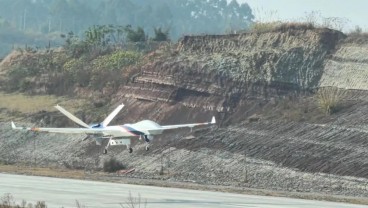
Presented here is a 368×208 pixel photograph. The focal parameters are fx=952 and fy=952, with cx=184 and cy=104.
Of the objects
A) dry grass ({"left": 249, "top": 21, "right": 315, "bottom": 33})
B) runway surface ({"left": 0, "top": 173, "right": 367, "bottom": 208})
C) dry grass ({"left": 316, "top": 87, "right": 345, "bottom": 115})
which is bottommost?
runway surface ({"left": 0, "top": 173, "right": 367, "bottom": 208})

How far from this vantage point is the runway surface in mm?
39719

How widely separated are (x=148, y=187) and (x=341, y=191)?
1084cm

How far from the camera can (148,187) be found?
176 feet

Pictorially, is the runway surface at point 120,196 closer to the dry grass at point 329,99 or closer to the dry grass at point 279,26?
the dry grass at point 329,99

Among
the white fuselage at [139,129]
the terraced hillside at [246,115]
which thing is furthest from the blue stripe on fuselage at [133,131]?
the terraced hillside at [246,115]

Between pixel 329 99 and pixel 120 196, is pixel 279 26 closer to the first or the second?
pixel 329 99

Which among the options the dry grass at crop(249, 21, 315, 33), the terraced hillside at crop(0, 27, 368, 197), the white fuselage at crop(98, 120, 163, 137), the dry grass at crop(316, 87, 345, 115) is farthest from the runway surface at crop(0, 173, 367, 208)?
the dry grass at crop(249, 21, 315, 33)

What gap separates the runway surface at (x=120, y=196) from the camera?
39.7m

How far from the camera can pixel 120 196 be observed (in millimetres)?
43844

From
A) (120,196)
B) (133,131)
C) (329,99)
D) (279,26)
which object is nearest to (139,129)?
(133,131)

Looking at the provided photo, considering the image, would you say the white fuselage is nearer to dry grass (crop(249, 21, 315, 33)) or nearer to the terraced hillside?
the terraced hillside

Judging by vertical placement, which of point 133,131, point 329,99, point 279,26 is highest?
point 279,26

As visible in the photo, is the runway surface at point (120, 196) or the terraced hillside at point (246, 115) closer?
the runway surface at point (120, 196)

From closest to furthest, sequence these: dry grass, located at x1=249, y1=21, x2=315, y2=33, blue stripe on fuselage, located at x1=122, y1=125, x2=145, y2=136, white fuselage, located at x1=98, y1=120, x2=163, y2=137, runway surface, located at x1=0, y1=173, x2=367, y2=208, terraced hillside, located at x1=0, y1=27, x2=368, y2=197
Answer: runway surface, located at x1=0, y1=173, x2=367, y2=208 < white fuselage, located at x1=98, y1=120, x2=163, y2=137 < blue stripe on fuselage, located at x1=122, y1=125, x2=145, y2=136 < terraced hillside, located at x1=0, y1=27, x2=368, y2=197 < dry grass, located at x1=249, y1=21, x2=315, y2=33
